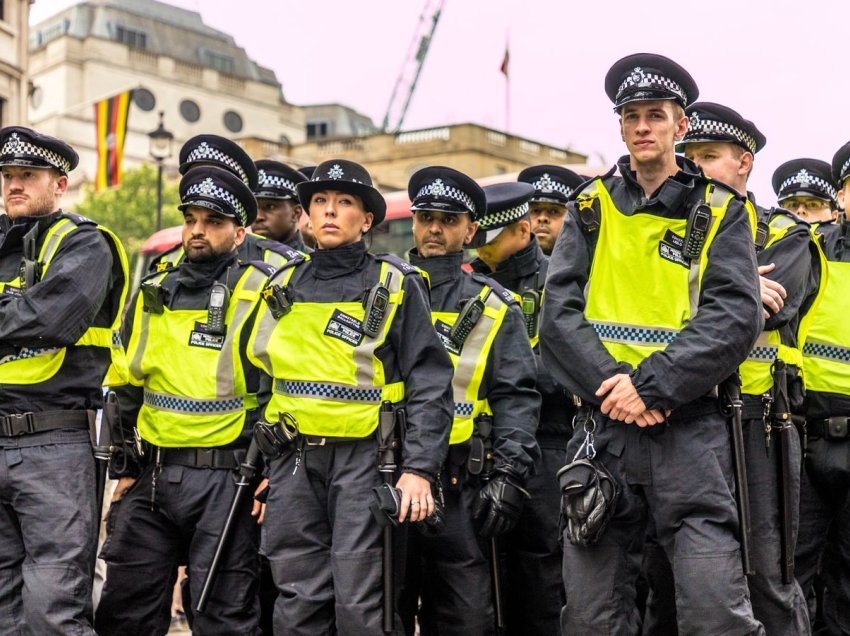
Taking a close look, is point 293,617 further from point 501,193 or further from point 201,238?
point 501,193

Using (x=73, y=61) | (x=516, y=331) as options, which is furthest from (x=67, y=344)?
(x=73, y=61)

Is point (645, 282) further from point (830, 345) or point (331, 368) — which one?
point (830, 345)

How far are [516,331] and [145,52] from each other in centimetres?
7142

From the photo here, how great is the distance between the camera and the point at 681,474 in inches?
185

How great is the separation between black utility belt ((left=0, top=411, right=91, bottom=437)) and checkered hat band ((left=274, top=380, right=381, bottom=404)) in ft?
Answer: 3.70

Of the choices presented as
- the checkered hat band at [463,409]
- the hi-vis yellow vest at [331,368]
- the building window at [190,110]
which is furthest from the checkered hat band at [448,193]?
the building window at [190,110]

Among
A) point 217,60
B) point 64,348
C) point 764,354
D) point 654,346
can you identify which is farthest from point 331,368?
point 217,60

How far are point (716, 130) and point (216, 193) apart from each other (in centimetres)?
253

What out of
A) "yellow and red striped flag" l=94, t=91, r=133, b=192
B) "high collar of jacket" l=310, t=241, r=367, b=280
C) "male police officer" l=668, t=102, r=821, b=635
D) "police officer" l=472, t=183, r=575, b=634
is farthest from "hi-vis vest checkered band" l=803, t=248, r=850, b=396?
"yellow and red striped flag" l=94, t=91, r=133, b=192

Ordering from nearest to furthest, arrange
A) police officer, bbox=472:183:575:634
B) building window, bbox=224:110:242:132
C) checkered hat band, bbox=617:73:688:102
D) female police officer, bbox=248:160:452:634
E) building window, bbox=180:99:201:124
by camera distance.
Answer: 1. checkered hat band, bbox=617:73:688:102
2. female police officer, bbox=248:160:452:634
3. police officer, bbox=472:183:575:634
4. building window, bbox=180:99:201:124
5. building window, bbox=224:110:242:132

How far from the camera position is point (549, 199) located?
7.91 metres

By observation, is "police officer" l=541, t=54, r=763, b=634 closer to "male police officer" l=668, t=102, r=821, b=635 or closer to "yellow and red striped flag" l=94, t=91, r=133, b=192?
"male police officer" l=668, t=102, r=821, b=635

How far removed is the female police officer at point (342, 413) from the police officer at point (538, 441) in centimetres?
117

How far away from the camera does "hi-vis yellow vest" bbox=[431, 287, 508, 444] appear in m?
6.09
